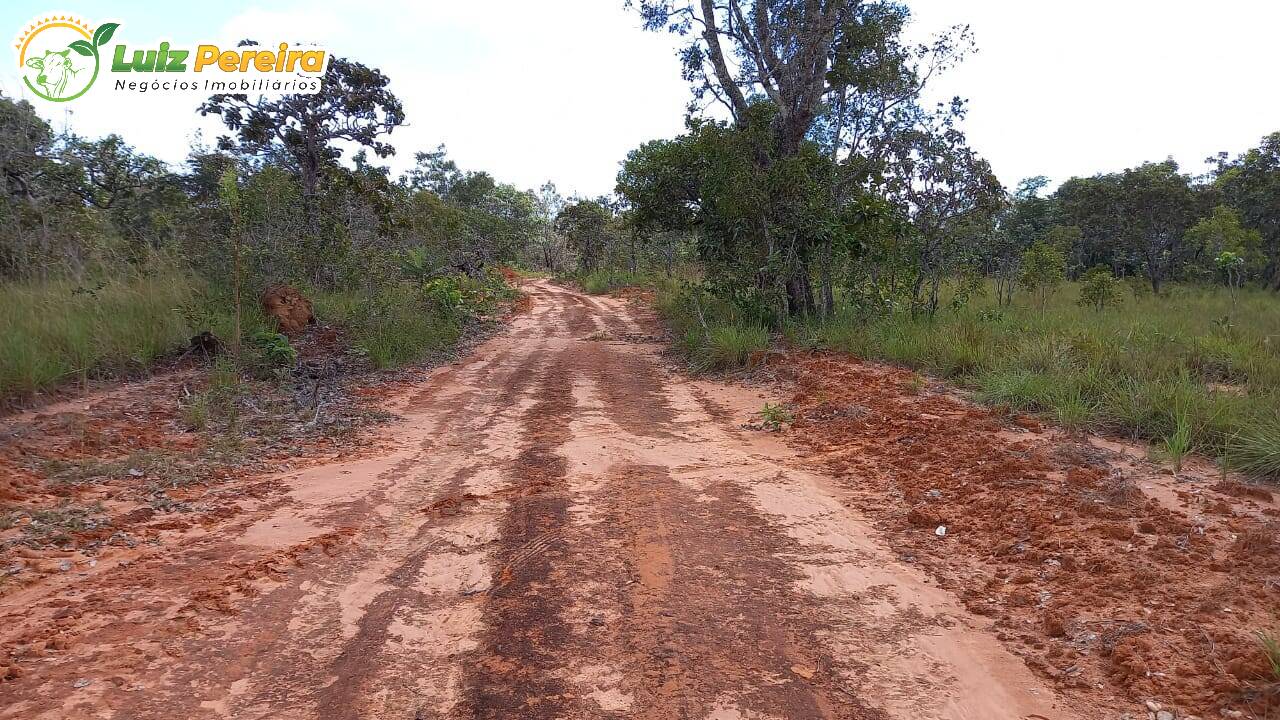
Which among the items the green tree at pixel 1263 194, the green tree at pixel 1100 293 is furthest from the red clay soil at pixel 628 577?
the green tree at pixel 1263 194

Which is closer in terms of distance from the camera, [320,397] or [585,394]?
[320,397]

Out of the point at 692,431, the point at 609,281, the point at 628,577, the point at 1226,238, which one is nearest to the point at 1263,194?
the point at 1226,238

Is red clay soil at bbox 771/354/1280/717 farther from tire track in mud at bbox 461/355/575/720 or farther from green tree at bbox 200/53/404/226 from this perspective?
green tree at bbox 200/53/404/226

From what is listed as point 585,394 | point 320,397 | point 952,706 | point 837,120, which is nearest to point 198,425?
point 320,397

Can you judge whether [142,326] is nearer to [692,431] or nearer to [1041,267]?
[692,431]

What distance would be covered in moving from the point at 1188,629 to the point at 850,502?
79.7 inches

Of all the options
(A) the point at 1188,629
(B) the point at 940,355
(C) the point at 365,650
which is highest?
(B) the point at 940,355

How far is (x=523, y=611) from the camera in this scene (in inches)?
122

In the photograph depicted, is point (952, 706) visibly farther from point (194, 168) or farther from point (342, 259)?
point (194, 168)

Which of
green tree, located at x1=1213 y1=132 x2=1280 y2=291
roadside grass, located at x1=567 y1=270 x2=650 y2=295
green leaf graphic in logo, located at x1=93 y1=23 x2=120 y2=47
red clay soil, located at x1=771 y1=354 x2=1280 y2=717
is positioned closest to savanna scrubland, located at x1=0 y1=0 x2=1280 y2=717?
red clay soil, located at x1=771 y1=354 x2=1280 y2=717

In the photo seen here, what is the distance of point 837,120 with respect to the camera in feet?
37.9

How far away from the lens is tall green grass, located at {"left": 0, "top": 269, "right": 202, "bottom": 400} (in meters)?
5.96

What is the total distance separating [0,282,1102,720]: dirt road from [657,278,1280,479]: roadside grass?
2.35 m

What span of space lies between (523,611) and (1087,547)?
2971mm
